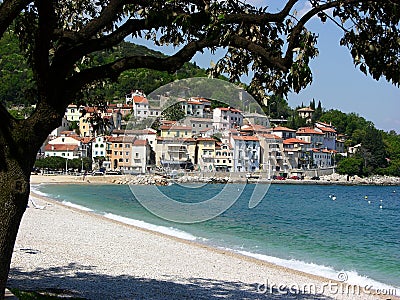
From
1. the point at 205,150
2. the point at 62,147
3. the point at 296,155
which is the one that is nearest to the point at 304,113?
the point at 296,155

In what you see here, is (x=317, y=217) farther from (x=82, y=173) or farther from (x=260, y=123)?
(x=82, y=173)

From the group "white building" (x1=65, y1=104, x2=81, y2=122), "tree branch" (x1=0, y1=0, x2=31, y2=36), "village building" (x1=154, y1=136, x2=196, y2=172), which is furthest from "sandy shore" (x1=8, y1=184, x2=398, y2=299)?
"tree branch" (x1=0, y1=0, x2=31, y2=36)

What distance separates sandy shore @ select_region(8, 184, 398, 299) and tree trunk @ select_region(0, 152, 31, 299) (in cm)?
460

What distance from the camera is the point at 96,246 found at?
1805 cm

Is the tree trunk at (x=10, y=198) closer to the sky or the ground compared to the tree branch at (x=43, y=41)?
closer to the ground

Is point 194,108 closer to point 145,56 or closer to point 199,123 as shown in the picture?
point 199,123

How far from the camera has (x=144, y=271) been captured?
13773mm

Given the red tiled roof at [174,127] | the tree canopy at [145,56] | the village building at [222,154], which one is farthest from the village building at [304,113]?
the tree canopy at [145,56]

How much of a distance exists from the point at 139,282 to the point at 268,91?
6.90 m

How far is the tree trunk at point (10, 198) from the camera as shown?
4793 mm

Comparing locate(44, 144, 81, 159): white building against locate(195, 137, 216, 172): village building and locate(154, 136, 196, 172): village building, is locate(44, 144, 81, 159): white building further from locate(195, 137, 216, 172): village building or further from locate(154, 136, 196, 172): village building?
locate(154, 136, 196, 172): village building

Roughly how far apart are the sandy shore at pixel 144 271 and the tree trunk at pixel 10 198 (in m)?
4.60

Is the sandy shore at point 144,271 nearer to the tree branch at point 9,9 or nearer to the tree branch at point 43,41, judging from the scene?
the tree branch at point 43,41

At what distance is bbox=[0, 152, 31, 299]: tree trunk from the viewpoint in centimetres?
479
